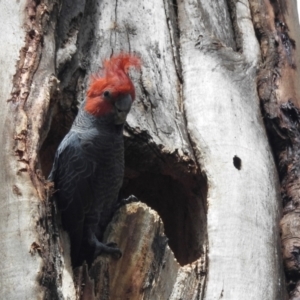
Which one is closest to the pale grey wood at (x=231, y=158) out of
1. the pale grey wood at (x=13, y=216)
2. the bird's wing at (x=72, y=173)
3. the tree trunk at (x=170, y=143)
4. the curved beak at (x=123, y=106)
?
the tree trunk at (x=170, y=143)

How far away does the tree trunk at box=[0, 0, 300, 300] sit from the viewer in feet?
8.53

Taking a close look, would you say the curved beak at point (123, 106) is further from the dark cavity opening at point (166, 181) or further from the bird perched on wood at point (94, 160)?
the dark cavity opening at point (166, 181)

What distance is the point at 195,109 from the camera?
3.33 metres

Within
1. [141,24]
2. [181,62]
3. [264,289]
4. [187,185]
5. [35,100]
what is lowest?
[264,289]

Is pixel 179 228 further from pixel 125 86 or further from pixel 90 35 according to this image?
pixel 90 35

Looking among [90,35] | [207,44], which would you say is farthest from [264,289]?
[90,35]

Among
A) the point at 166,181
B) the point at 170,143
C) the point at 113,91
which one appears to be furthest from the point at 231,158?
the point at 113,91

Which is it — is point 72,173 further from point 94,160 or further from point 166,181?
point 166,181

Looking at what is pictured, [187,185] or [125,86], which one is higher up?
[125,86]

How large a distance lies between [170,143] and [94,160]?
1.25 feet

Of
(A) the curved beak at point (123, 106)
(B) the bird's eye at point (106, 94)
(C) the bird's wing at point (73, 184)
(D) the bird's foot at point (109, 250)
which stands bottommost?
(D) the bird's foot at point (109, 250)

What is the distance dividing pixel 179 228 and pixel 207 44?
1.01 metres

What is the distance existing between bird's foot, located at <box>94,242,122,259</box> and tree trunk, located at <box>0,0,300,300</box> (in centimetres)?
4

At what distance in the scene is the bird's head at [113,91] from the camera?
3.07 meters
